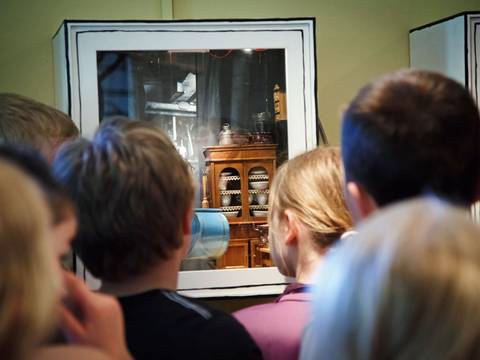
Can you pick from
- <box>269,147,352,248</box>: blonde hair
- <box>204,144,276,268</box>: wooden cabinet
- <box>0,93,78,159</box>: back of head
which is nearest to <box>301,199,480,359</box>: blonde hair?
<box>269,147,352,248</box>: blonde hair

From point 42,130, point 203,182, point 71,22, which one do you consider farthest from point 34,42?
point 42,130

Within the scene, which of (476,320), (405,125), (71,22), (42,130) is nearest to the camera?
(476,320)

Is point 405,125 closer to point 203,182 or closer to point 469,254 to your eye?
point 469,254

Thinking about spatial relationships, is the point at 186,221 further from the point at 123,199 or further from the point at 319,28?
the point at 319,28

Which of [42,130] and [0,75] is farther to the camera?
[0,75]

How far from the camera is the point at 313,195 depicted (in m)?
1.27

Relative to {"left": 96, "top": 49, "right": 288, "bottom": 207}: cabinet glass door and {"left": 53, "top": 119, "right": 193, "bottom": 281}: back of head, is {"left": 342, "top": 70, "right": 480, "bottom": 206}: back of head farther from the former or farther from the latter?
{"left": 96, "top": 49, "right": 288, "bottom": 207}: cabinet glass door

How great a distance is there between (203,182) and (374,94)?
4.24 feet

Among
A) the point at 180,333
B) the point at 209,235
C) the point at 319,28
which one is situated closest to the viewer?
the point at 180,333

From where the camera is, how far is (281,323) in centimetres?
116

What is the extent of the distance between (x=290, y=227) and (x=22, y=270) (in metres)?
0.83

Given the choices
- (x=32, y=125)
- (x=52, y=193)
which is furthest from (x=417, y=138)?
(x=32, y=125)

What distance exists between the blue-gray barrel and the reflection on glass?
0.04 meters

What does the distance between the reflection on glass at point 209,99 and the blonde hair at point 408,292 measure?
149cm
